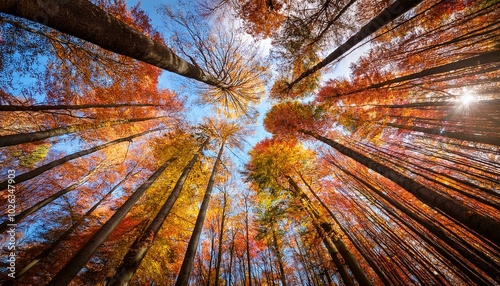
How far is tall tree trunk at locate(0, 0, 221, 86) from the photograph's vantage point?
1.24 m

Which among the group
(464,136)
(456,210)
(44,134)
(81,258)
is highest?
(44,134)

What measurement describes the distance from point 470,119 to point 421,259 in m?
4.86

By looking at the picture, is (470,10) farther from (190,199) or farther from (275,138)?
(190,199)

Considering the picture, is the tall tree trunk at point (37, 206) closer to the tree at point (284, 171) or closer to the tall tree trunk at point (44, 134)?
the tall tree trunk at point (44, 134)

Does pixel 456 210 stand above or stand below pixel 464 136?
below

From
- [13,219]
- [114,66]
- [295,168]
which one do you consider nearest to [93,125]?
[114,66]

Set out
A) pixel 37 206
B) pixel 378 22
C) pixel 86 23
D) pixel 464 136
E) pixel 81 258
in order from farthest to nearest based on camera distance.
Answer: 1. pixel 37 206
2. pixel 464 136
3. pixel 378 22
4. pixel 81 258
5. pixel 86 23

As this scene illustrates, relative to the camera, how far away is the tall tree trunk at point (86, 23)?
1243mm

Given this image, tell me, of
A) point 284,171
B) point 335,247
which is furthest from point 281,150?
point 335,247

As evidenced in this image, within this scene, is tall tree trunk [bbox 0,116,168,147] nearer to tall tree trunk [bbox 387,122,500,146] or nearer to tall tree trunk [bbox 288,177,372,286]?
tall tree trunk [bbox 288,177,372,286]

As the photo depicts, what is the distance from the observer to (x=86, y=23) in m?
1.55

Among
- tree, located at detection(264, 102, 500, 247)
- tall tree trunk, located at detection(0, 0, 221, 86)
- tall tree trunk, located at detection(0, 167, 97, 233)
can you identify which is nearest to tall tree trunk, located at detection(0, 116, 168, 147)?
tall tree trunk, located at detection(0, 167, 97, 233)

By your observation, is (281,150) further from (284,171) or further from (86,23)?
(86,23)

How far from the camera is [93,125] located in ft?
26.7
